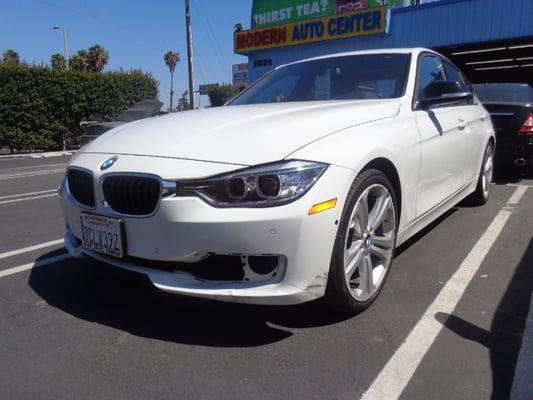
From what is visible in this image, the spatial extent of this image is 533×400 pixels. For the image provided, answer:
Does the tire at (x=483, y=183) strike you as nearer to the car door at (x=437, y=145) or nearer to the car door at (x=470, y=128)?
the car door at (x=470, y=128)

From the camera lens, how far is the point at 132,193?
2.45 meters

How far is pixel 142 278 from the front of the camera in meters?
2.46

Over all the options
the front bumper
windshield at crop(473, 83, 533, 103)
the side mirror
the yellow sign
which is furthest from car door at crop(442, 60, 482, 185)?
the yellow sign

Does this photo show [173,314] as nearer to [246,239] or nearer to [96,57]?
[246,239]

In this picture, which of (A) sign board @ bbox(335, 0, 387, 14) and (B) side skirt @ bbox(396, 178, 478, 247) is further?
(A) sign board @ bbox(335, 0, 387, 14)

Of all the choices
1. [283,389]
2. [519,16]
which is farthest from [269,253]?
[519,16]

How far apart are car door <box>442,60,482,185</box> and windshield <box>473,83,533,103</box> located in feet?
7.36

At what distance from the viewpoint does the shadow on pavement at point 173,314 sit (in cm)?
255

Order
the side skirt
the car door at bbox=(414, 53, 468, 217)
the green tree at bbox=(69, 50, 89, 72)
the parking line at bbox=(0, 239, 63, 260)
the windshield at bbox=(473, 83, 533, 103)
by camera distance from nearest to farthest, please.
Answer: the side skirt, the car door at bbox=(414, 53, 468, 217), the parking line at bbox=(0, 239, 63, 260), the windshield at bbox=(473, 83, 533, 103), the green tree at bbox=(69, 50, 89, 72)

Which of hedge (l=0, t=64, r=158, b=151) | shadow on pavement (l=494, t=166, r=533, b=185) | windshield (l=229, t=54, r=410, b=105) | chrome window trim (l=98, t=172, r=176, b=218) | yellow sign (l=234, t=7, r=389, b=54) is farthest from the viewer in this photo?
yellow sign (l=234, t=7, r=389, b=54)

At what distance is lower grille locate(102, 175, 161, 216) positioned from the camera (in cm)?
238

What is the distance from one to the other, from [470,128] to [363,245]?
7.77 ft

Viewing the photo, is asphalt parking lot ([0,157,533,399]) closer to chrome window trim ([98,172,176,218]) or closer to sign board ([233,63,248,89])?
chrome window trim ([98,172,176,218])

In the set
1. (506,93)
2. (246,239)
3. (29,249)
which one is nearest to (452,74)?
(506,93)
